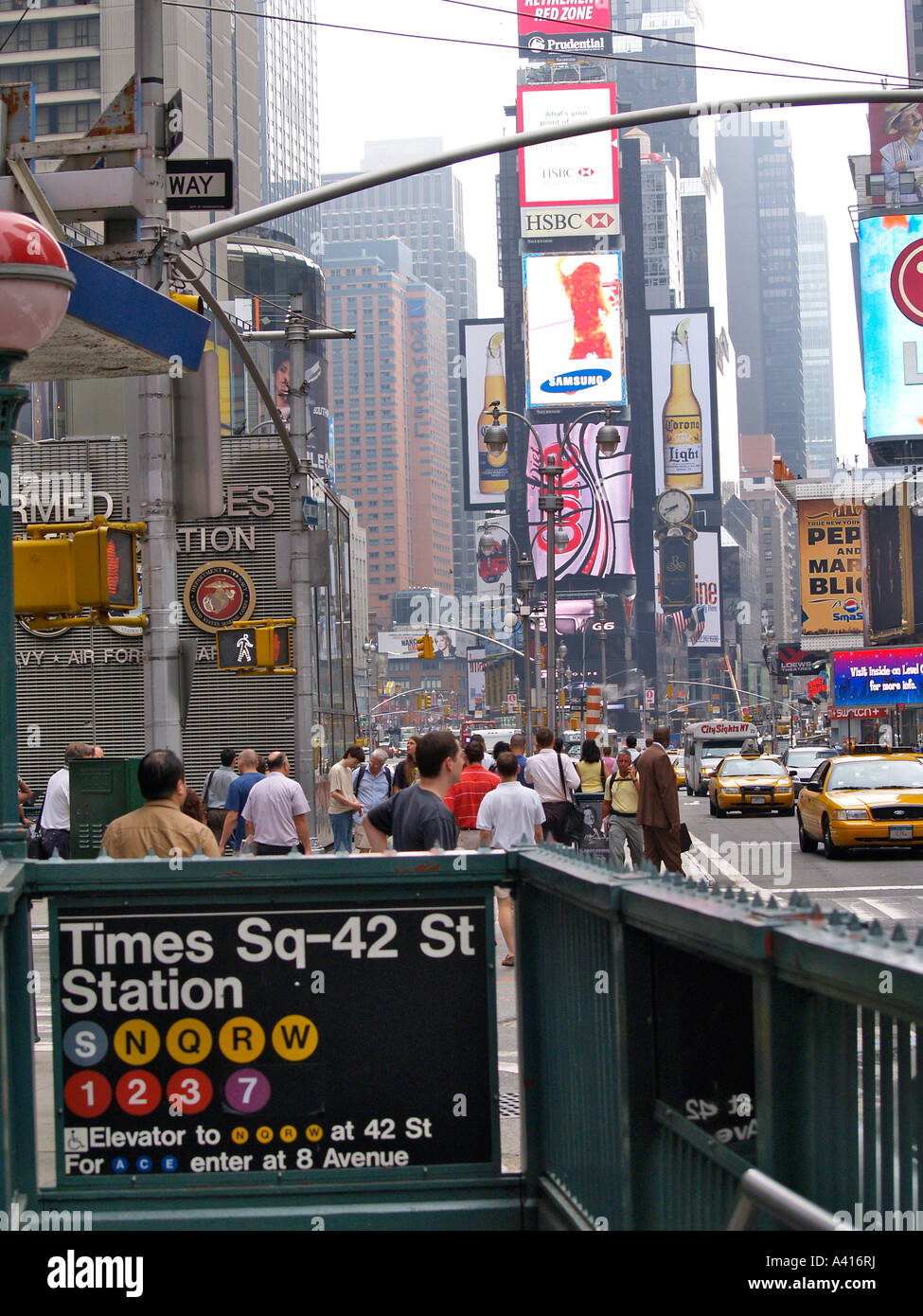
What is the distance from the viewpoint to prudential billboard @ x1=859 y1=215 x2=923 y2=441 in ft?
269

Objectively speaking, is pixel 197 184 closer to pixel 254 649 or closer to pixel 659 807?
pixel 659 807

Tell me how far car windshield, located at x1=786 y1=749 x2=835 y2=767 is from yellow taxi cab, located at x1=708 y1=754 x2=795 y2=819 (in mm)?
11588

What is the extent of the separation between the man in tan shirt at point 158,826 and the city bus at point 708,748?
142 ft

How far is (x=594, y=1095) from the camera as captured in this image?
4672 mm

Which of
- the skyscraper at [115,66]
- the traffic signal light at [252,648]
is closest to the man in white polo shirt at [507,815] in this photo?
the traffic signal light at [252,648]

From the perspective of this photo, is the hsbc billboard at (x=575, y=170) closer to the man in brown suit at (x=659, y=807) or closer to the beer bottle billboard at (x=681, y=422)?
the beer bottle billboard at (x=681, y=422)

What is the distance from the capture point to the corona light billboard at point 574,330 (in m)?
137

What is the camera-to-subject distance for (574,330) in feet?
454

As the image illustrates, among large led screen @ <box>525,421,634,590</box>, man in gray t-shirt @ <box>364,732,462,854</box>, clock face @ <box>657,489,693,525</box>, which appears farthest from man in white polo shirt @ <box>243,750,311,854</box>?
clock face @ <box>657,489,693,525</box>
